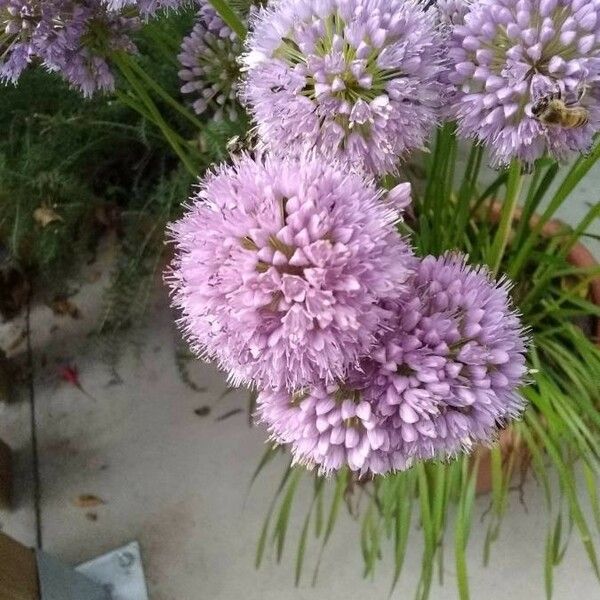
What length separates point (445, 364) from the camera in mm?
365

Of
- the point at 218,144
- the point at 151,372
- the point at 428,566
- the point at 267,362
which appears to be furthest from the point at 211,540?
the point at 267,362

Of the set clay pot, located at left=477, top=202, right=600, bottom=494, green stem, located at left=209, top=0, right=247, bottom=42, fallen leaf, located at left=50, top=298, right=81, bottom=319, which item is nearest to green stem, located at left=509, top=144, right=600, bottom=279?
clay pot, located at left=477, top=202, right=600, bottom=494

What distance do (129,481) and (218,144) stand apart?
0.54 meters

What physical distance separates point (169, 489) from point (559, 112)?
0.79 meters

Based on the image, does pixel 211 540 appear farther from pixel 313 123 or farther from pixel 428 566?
pixel 313 123

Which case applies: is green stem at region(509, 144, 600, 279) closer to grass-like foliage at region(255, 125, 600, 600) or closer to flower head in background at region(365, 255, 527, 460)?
grass-like foliage at region(255, 125, 600, 600)

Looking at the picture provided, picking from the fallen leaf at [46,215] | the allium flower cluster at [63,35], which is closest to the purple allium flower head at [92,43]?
the allium flower cluster at [63,35]

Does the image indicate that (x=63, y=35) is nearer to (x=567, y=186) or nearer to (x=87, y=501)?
(x=567, y=186)

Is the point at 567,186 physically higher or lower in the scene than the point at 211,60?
lower

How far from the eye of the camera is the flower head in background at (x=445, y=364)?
36 cm

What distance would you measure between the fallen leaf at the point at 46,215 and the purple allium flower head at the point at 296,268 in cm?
57

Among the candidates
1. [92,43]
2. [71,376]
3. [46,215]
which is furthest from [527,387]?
[71,376]

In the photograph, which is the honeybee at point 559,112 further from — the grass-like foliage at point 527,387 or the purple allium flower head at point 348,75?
the grass-like foliage at point 527,387

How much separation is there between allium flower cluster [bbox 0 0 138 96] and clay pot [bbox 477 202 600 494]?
49 centimetres
